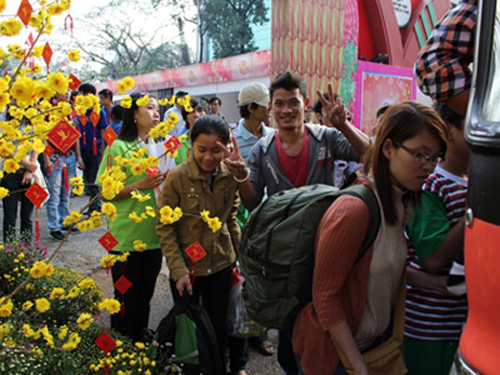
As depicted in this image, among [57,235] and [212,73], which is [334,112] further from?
[212,73]

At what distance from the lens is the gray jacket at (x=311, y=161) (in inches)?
110

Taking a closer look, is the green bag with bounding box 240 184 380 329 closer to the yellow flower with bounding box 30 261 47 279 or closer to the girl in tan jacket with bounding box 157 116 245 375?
the yellow flower with bounding box 30 261 47 279

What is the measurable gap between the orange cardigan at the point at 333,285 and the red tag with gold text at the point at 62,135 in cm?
103

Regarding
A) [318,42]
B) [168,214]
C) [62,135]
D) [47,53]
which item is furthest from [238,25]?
[62,135]

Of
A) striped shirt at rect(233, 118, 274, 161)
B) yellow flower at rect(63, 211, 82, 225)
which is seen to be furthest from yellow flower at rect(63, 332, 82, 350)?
striped shirt at rect(233, 118, 274, 161)

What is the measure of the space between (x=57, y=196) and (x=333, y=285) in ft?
18.7

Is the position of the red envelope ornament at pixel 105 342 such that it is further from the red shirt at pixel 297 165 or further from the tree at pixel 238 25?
the tree at pixel 238 25

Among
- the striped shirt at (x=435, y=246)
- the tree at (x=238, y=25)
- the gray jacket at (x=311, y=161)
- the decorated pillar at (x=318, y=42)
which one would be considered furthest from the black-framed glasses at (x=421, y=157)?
the tree at (x=238, y=25)

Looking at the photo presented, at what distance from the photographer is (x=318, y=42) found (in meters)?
8.01

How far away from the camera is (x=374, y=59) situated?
8.77 metres

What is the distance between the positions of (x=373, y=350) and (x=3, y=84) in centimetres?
155

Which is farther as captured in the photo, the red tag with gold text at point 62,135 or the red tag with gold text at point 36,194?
the red tag with gold text at point 36,194

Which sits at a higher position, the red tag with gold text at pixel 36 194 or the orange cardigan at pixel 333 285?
the red tag with gold text at pixel 36 194

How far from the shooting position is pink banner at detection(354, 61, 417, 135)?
8172 millimetres
